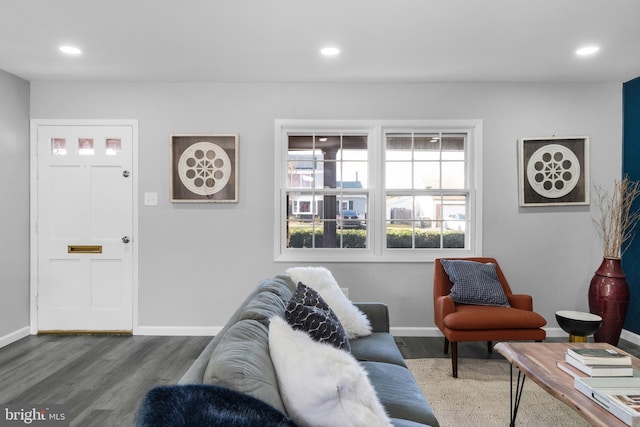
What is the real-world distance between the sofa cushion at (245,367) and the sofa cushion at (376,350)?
0.93 meters

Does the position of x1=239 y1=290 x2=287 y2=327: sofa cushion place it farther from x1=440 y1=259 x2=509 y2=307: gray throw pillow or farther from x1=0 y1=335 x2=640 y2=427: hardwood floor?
x1=440 y1=259 x2=509 y2=307: gray throw pillow

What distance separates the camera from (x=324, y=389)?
1.11 m

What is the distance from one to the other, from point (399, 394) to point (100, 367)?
250cm

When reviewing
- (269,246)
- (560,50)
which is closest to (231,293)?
(269,246)

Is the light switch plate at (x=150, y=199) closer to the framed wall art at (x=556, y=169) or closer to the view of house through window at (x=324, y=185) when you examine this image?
the view of house through window at (x=324, y=185)

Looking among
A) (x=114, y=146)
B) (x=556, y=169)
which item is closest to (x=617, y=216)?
(x=556, y=169)

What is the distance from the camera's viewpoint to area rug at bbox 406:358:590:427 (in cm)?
226

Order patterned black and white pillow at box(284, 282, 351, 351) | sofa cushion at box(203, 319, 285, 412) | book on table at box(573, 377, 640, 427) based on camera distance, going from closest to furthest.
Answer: sofa cushion at box(203, 319, 285, 412) < book on table at box(573, 377, 640, 427) < patterned black and white pillow at box(284, 282, 351, 351)

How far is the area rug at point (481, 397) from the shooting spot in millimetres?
2262

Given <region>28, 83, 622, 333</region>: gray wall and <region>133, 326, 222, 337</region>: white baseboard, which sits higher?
<region>28, 83, 622, 333</region>: gray wall

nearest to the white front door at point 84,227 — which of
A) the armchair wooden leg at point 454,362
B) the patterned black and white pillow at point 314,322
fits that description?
the patterned black and white pillow at point 314,322

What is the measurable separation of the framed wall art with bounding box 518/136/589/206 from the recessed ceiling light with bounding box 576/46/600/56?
34.8 inches

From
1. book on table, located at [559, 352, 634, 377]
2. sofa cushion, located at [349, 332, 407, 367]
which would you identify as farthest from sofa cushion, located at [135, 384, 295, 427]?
book on table, located at [559, 352, 634, 377]

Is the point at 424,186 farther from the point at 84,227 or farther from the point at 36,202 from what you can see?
the point at 36,202
